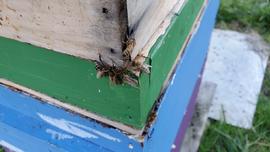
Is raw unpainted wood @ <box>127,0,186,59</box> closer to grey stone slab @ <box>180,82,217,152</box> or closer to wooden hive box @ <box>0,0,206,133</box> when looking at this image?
wooden hive box @ <box>0,0,206,133</box>

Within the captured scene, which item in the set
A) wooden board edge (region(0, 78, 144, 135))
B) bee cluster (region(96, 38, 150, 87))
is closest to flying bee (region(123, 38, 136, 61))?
bee cluster (region(96, 38, 150, 87))

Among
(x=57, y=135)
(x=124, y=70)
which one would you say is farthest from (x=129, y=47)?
(x=57, y=135)

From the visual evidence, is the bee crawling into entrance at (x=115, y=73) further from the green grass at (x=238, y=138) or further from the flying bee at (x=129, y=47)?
the green grass at (x=238, y=138)

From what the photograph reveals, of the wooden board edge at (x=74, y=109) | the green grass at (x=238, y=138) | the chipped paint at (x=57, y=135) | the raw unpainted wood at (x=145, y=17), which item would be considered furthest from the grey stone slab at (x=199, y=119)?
the raw unpainted wood at (x=145, y=17)

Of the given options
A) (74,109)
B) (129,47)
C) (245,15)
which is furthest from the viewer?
(245,15)

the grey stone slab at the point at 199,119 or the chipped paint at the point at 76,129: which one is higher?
the chipped paint at the point at 76,129

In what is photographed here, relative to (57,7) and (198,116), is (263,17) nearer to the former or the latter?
(198,116)

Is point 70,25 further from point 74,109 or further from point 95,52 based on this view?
point 74,109
